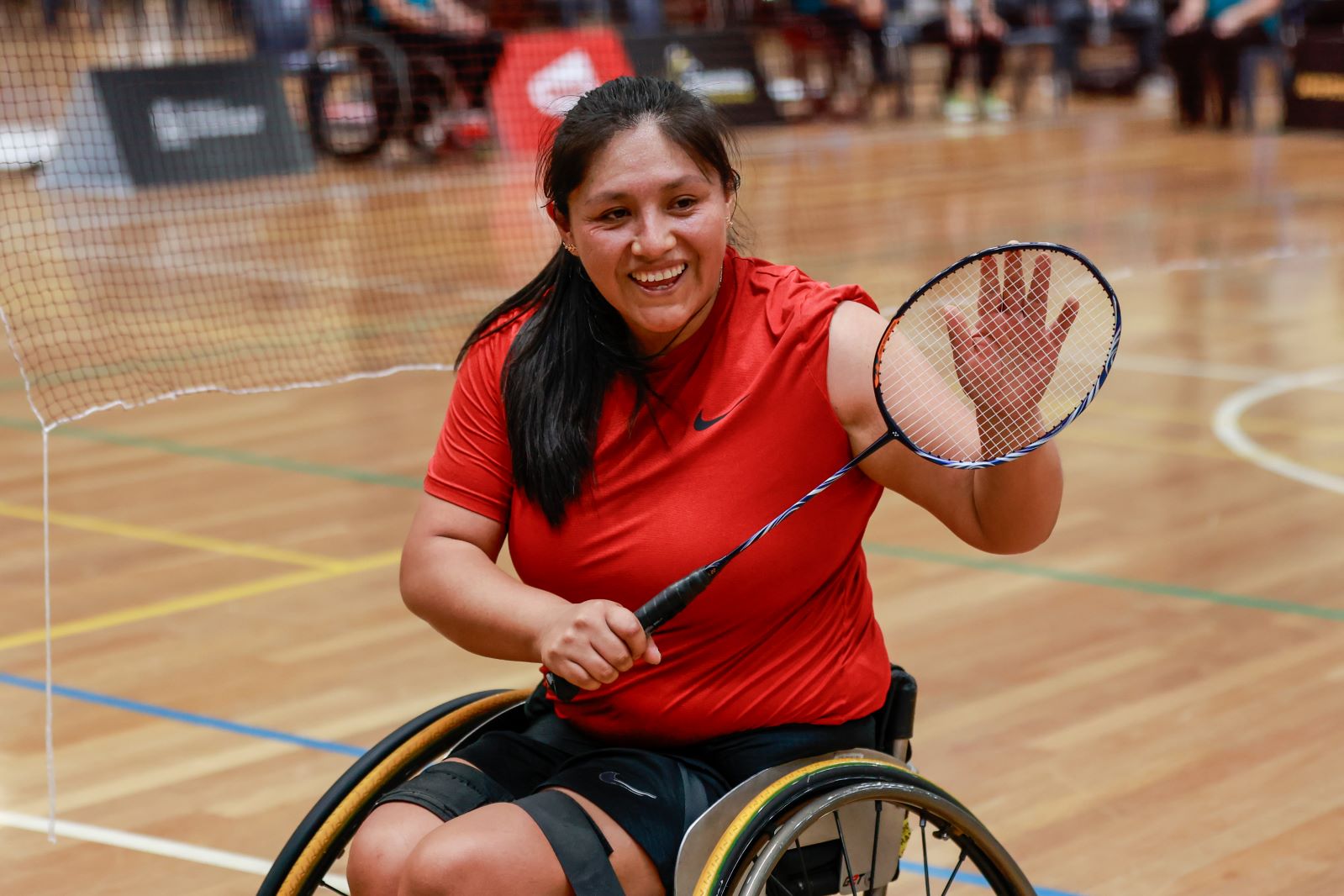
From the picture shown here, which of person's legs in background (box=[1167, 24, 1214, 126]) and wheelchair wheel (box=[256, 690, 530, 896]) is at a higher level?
wheelchair wheel (box=[256, 690, 530, 896])

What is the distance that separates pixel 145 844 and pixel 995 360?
196cm

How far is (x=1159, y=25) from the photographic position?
1736 centimetres

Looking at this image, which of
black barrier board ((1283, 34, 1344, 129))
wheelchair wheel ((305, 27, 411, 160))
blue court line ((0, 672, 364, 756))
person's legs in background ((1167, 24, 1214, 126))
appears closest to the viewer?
blue court line ((0, 672, 364, 756))

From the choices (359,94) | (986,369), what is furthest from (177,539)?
(359,94)

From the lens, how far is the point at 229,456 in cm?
597

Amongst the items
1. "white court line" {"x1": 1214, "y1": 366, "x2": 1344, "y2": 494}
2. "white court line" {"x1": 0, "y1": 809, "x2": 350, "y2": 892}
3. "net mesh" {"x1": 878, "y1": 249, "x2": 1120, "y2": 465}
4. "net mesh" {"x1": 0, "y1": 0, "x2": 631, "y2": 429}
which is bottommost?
"white court line" {"x1": 1214, "y1": 366, "x2": 1344, "y2": 494}

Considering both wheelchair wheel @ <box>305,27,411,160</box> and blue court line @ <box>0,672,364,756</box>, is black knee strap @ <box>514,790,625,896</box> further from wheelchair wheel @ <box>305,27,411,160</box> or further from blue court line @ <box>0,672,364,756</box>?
wheelchair wheel @ <box>305,27,411,160</box>

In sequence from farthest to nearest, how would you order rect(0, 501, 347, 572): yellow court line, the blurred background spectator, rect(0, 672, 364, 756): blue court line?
the blurred background spectator → rect(0, 501, 347, 572): yellow court line → rect(0, 672, 364, 756): blue court line

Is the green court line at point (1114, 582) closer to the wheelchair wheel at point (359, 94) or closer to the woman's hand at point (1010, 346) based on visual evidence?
the woman's hand at point (1010, 346)

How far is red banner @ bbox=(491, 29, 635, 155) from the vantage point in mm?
12109

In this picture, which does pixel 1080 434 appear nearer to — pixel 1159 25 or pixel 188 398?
pixel 188 398

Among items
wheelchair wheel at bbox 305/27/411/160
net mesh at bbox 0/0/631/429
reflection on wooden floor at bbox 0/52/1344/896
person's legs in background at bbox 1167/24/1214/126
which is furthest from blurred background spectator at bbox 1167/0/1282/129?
wheelchair wheel at bbox 305/27/411/160

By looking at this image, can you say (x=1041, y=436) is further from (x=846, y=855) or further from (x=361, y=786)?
(x=361, y=786)

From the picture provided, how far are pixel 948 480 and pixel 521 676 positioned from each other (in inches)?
82.8
